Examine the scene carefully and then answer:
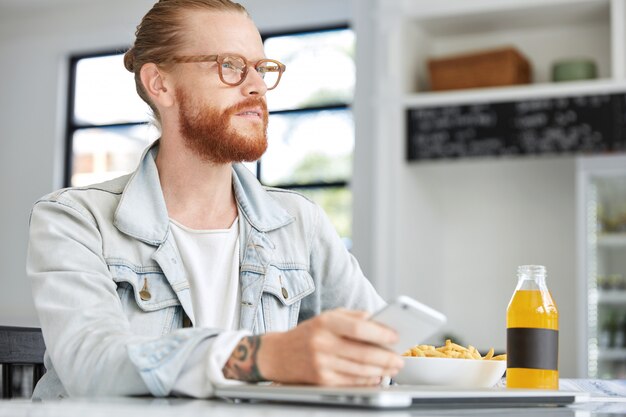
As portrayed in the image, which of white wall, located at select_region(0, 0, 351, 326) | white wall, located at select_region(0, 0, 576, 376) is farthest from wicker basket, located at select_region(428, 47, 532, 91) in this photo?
white wall, located at select_region(0, 0, 351, 326)

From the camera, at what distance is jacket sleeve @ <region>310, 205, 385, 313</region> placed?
1612 mm

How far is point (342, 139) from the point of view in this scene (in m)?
5.72

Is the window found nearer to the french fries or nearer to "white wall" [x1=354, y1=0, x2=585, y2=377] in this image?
"white wall" [x1=354, y1=0, x2=585, y2=377]

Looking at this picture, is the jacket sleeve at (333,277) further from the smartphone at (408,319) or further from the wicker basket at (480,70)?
the wicker basket at (480,70)

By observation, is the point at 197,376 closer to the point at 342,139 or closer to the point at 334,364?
the point at 334,364

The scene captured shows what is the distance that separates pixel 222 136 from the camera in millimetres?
1512

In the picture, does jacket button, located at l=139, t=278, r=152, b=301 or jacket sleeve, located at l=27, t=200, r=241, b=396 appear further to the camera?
jacket button, located at l=139, t=278, r=152, b=301

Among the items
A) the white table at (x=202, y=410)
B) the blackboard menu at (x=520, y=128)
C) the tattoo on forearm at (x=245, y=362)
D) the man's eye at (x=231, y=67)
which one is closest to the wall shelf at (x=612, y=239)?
the blackboard menu at (x=520, y=128)

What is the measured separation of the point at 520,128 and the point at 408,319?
142 inches

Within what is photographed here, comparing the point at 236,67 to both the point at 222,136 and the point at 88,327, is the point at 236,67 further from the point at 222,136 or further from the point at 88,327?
the point at 88,327

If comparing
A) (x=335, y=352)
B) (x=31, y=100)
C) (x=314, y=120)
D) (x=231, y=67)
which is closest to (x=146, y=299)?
(x=231, y=67)

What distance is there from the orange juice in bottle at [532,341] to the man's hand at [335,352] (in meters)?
0.30

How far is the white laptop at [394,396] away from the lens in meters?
0.82

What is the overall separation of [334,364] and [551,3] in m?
3.73
